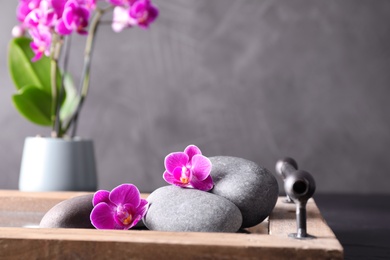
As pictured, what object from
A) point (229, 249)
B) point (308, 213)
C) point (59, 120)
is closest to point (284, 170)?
point (308, 213)

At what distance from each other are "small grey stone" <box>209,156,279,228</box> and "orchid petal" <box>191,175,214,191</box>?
0.04 ft

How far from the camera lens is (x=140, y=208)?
2.01 ft

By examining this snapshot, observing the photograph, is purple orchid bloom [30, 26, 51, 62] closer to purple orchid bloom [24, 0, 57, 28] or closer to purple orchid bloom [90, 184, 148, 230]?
purple orchid bloom [24, 0, 57, 28]

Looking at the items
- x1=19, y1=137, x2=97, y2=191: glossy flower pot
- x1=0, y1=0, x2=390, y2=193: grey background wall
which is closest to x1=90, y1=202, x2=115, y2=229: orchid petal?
x1=19, y1=137, x2=97, y2=191: glossy flower pot

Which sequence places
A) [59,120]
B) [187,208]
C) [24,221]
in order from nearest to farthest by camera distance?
1. [187,208]
2. [24,221]
3. [59,120]

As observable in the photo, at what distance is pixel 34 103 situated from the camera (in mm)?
1066

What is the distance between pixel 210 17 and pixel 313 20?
257 mm

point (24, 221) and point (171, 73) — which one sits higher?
point (171, 73)

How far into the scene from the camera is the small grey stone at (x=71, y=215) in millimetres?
623

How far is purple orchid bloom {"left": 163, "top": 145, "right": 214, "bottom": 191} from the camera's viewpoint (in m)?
0.63

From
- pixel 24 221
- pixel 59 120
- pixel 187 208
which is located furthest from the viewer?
pixel 59 120

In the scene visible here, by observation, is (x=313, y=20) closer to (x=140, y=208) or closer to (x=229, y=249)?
(x=140, y=208)

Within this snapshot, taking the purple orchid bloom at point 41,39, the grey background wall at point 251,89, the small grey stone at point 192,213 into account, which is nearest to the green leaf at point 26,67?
the purple orchid bloom at point 41,39

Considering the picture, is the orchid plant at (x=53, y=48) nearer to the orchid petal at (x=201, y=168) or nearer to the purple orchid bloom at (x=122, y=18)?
the purple orchid bloom at (x=122, y=18)
